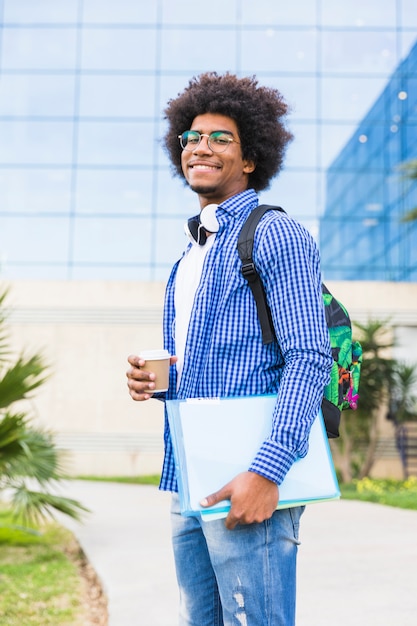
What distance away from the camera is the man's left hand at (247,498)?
1.64 meters

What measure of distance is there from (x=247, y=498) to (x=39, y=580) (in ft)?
14.2

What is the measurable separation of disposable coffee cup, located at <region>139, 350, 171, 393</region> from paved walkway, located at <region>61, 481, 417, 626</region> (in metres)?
2.45

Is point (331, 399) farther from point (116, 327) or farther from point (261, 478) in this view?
point (116, 327)

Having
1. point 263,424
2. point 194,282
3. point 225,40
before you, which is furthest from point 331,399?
point 225,40

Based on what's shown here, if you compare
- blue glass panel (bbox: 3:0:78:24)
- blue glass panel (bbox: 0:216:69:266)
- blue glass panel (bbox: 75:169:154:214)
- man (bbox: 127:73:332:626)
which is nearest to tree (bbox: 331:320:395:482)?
blue glass panel (bbox: 75:169:154:214)

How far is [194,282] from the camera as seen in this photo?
200cm

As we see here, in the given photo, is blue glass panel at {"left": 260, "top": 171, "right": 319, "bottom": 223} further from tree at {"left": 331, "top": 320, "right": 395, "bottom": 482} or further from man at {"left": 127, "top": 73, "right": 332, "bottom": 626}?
man at {"left": 127, "top": 73, "right": 332, "bottom": 626}

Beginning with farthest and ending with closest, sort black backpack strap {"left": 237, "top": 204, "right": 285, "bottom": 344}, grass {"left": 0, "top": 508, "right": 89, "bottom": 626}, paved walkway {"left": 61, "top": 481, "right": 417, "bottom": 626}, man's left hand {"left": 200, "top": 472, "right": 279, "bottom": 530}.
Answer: grass {"left": 0, "top": 508, "right": 89, "bottom": 626} → paved walkway {"left": 61, "top": 481, "right": 417, "bottom": 626} → black backpack strap {"left": 237, "top": 204, "right": 285, "bottom": 344} → man's left hand {"left": 200, "top": 472, "right": 279, "bottom": 530}

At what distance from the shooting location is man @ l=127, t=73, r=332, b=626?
1.71 metres

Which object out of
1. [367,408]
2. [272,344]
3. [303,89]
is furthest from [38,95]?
[272,344]

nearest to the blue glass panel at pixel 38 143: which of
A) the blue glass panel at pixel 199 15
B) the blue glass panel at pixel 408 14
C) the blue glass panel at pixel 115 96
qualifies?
the blue glass panel at pixel 115 96

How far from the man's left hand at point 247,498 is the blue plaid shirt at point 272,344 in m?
0.03

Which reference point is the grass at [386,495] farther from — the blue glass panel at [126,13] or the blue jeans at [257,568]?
the blue glass panel at [126,13]

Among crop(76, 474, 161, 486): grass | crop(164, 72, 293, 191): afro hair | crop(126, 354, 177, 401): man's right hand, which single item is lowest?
crop(76, 474, 161, 486): grass
